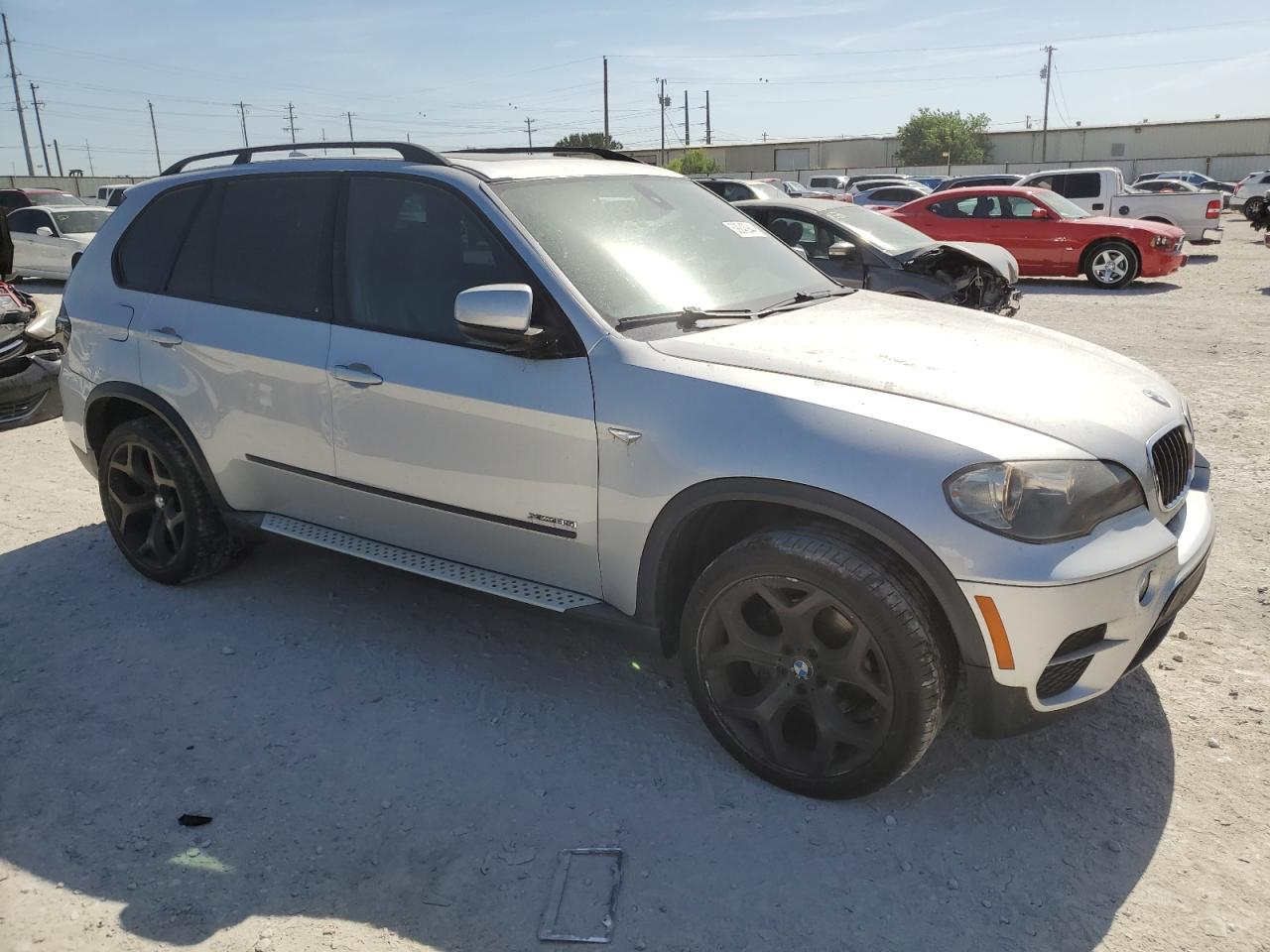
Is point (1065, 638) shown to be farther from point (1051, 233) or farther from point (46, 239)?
point (46, 239)

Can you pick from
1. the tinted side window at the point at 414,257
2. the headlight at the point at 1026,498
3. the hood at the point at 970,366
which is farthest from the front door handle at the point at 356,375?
the headlight at the point at 1026,498

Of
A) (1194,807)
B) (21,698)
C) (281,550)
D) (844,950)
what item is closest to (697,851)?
(844,950)

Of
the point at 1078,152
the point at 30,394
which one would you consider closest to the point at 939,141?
the point at 1078,152

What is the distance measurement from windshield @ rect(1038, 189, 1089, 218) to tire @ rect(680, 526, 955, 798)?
1508 cm

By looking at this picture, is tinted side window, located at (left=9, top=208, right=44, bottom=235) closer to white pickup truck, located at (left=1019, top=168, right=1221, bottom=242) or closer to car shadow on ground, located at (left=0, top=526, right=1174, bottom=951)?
car shadow on ground, located at (left=0, top=526, right=1174, bottom=951)

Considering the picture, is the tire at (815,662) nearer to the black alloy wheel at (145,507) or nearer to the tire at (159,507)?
the tire at (159,507)

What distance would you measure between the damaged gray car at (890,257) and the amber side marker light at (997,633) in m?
7.35

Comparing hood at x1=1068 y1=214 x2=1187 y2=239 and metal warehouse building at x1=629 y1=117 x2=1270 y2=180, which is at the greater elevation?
metal warehouse building at x1=629 y1=117 x2=1270 y2=180

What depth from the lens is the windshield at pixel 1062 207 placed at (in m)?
15.9

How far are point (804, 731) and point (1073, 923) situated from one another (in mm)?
875

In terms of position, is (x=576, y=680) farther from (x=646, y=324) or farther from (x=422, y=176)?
(x=422, y=176)

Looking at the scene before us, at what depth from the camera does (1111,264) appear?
1540 centimetres

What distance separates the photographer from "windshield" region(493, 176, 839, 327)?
11.1ft

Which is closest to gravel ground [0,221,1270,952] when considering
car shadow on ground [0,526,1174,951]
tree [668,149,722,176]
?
car shadow on ground [0,526,1174,951]
